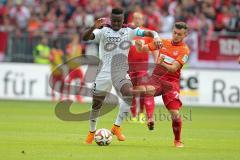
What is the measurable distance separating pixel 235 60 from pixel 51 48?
7627 millimetres

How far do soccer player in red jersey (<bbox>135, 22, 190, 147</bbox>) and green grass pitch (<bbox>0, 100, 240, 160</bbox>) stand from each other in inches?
27.2

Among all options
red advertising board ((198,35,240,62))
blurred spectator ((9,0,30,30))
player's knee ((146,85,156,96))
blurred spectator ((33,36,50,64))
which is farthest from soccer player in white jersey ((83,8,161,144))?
blurred spectator ((9,0,30,30))

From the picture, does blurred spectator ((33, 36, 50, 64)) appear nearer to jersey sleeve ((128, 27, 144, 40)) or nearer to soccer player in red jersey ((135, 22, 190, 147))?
soccer player in red jersey ((135, 22, 190, 147))

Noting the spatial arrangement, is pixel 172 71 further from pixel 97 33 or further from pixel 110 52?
pixel 97 33

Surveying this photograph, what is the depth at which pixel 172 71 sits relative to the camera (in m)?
14.4

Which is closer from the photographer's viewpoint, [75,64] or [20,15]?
[75,64]

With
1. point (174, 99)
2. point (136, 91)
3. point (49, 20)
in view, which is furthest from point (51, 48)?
point (174, 99)

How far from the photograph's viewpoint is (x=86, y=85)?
28.6 meters

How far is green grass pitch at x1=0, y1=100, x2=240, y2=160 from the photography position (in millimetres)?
12359

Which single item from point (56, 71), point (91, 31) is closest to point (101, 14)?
point (56, 71)

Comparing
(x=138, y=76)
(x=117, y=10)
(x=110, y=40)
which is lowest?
(x=138, y=76)

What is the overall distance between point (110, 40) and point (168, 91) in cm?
156

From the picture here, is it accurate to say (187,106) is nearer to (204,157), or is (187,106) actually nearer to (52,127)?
(52,127)

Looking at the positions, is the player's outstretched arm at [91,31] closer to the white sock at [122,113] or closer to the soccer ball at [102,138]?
the soccer ball at [102,138]
